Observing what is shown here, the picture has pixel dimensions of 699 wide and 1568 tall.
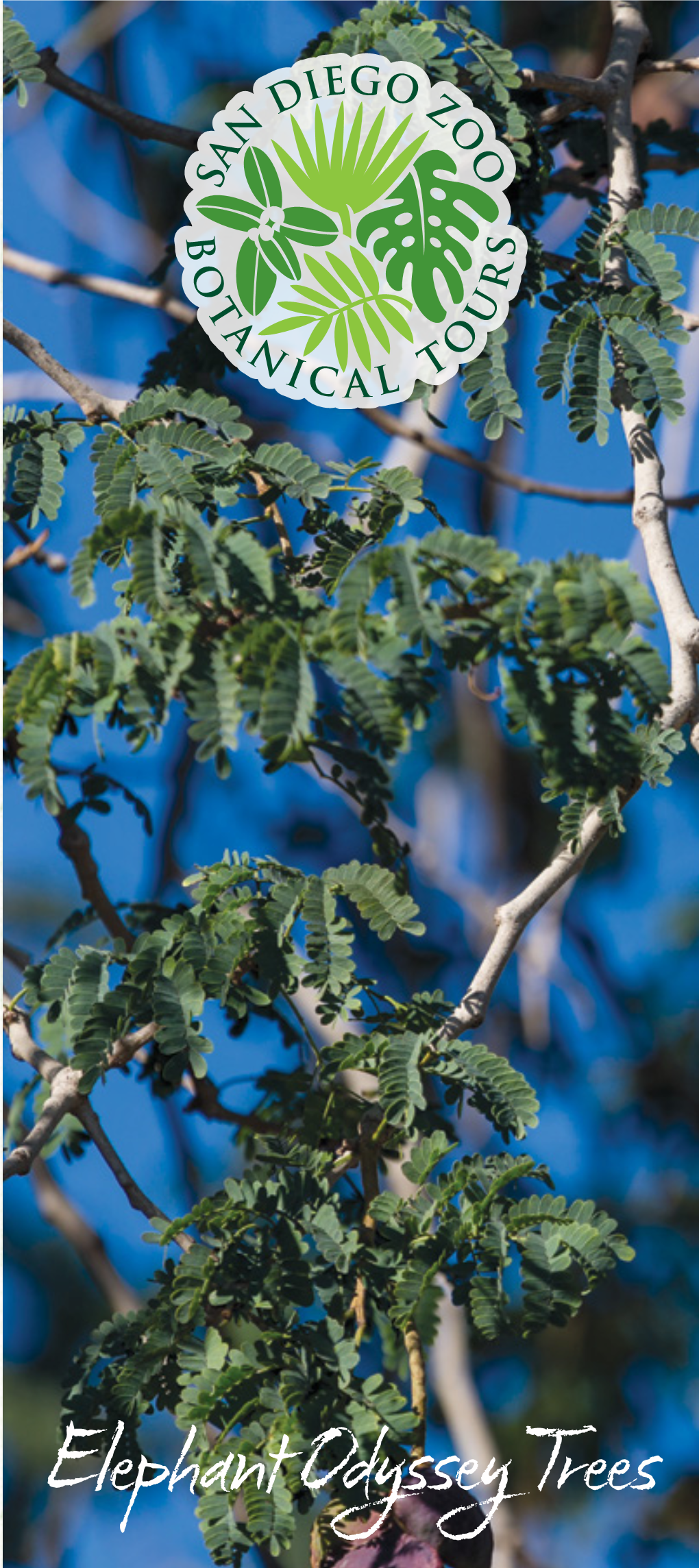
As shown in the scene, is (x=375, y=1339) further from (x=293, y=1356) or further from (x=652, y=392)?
(x=652, y=392)

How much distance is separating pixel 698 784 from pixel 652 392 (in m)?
0.98

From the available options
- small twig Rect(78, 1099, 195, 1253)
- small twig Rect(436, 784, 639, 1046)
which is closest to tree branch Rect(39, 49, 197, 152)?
small twig Rect(436, 784, 639, 1046)

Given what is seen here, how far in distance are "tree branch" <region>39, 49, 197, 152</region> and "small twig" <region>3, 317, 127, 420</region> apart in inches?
14.3

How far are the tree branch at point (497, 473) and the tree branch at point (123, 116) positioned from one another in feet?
1.83

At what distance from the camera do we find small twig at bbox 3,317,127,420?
1.21 m

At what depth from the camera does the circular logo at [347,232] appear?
1.31m

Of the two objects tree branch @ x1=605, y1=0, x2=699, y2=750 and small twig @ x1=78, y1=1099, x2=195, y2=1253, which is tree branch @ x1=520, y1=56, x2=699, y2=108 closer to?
tree branch @ x1=605, y1=0, x2=699, y2=750

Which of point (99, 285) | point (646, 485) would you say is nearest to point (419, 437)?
point (99, 285)

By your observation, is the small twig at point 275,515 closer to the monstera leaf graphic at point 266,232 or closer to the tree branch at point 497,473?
the monstera leaf graphic at point 266,232

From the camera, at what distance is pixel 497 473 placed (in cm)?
209

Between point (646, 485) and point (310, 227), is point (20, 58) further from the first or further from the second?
point (646, 485)

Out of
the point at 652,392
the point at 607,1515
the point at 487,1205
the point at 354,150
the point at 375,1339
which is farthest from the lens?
the point at 607,1515

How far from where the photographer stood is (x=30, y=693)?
862mm

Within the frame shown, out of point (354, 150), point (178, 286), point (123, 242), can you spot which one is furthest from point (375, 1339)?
point (123, 242)
